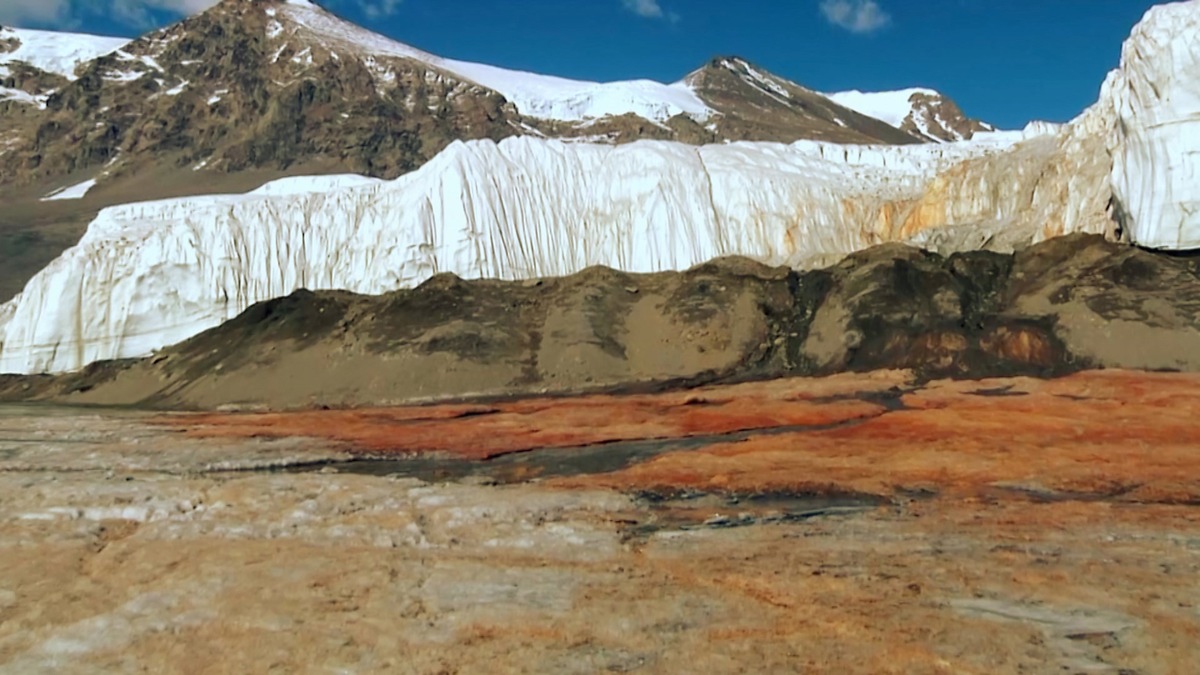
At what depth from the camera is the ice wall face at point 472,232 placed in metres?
48.3

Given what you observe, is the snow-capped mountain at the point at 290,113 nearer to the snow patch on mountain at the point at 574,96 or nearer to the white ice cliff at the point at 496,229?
the snow patch on mountain at the point at 574,96

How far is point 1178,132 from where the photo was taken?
34625 millimetres

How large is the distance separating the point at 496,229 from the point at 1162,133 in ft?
97.4

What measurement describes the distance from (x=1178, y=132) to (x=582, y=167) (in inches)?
1135

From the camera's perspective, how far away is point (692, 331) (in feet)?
130

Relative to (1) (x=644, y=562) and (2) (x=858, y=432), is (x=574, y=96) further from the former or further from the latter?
(1) (x=644, y=562)

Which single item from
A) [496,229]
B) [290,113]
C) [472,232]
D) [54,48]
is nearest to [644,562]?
[472,232]

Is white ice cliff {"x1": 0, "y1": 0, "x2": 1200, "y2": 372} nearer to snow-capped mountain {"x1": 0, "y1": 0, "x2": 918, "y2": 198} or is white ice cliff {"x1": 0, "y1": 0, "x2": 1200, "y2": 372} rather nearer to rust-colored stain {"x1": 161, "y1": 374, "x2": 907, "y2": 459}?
rust-colored stain {"x1": 161, "y1": 374, "x2": 907, "y2": 459}

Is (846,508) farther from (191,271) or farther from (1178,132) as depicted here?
(191,271)

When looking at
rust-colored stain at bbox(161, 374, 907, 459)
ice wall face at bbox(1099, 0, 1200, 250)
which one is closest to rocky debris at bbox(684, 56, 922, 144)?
ice wall face at bbox(1099, 0, 1200, 250)

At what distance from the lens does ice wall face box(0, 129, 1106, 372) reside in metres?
48.3

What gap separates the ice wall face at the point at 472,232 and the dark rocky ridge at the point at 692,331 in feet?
11.1

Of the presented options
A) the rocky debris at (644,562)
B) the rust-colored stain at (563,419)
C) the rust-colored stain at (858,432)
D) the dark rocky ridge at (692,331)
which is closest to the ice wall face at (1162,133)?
the dark rocky ridge at (692,331)

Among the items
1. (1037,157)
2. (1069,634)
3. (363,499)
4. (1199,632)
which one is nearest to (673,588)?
(1069,634)
